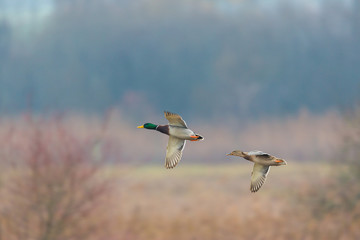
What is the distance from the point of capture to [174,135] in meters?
1.65

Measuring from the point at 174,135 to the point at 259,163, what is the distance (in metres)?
0.32

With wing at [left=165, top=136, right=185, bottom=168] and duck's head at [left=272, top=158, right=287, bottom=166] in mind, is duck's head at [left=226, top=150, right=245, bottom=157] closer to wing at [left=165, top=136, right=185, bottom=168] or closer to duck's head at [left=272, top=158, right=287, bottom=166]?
duck's head at [left=272, top=158, right=287, bottom=166]

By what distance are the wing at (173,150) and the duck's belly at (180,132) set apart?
7 centimetres

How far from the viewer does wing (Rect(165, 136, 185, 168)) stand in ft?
5.53

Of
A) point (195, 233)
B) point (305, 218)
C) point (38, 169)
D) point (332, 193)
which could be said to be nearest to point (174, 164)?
point (38, 169)

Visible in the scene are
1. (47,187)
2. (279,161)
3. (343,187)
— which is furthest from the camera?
(343,187)

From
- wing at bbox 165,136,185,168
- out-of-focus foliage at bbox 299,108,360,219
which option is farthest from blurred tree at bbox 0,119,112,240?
wing at bbox 165,136,185,168

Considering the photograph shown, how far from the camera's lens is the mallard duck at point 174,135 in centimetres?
162

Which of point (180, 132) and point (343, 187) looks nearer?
point (180, 132)

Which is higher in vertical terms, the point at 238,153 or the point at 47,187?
the point at 47,187

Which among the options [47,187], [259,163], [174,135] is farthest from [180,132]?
[47,187]

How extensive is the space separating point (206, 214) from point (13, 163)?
1244 cm

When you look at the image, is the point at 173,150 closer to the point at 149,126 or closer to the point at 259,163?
the point at 149,126

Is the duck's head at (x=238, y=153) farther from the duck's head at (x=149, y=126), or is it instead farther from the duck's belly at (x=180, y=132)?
the duck's head at (x=149, y=126)
